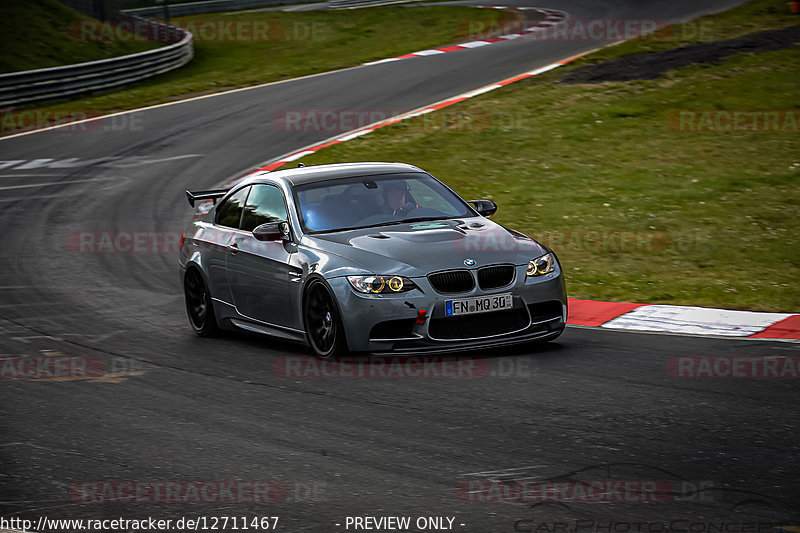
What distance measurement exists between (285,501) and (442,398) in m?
2.08

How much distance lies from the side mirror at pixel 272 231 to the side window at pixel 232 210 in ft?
3.18

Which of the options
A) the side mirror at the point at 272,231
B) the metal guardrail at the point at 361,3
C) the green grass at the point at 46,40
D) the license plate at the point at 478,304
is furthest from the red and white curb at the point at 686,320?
the metal guardrail at the point at 361,3

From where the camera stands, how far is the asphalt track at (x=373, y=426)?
5074 millimetres

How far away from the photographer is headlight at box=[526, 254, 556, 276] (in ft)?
27.4

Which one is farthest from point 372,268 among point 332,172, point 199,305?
point 199,305

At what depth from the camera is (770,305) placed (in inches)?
409

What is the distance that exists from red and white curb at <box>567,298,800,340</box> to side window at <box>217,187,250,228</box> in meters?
3.20

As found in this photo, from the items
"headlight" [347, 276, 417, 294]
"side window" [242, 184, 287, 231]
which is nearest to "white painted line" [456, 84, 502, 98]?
"side window" [242, 184, 287, 231]

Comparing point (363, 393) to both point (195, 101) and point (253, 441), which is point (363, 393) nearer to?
point (253, 441)

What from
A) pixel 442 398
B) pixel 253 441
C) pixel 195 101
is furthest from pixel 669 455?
pixel 195 101

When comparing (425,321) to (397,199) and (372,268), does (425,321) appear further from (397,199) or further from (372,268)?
(397,199)

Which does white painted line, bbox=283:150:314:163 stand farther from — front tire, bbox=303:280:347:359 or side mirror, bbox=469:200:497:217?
front tire, bbox=303:280:347:359

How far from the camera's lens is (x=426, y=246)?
833 cm

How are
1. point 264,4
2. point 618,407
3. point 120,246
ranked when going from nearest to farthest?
point 618,407, point 120,246, point 264,4
